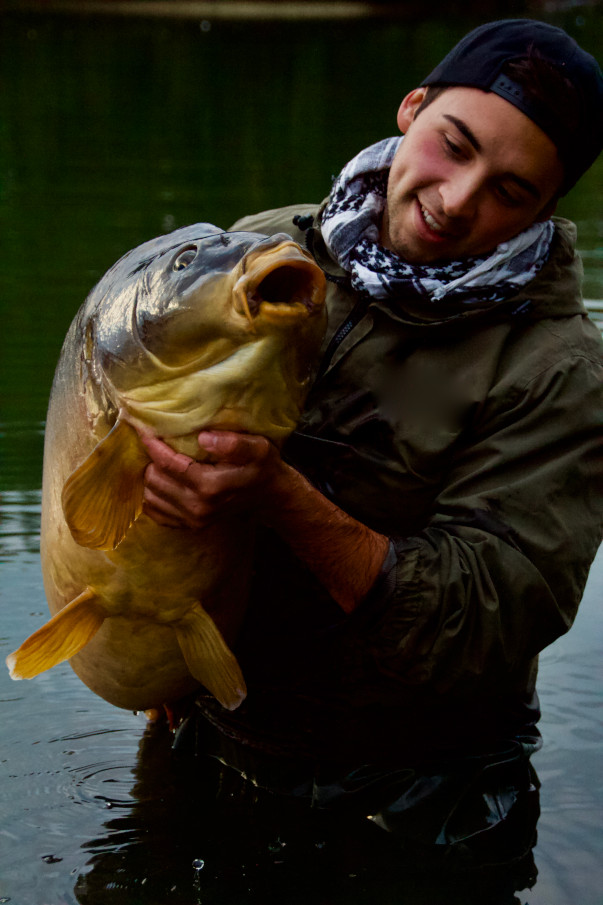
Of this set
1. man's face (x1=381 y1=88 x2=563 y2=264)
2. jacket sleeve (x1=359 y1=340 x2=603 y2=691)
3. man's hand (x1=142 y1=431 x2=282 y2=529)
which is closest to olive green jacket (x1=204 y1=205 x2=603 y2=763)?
jacket sleeve (x1=359 y1=340 x2=603 y2=691)

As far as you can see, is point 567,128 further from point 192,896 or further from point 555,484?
point 192,896

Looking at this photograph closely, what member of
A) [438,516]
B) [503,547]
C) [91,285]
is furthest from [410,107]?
[91,285]

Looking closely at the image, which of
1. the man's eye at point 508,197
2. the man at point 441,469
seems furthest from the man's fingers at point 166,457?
the man's eye at point 508,197

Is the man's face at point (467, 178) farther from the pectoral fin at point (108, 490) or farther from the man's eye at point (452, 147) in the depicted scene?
the pectoral fin at point (108, 490)

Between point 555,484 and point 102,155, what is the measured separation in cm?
1189

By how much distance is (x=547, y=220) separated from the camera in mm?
2951

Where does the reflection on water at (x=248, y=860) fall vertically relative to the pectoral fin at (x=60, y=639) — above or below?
below

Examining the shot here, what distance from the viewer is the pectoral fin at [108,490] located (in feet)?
7.16

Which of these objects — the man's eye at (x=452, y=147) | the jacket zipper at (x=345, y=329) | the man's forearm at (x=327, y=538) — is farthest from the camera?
the jacket zipper at (x=345, y=329)

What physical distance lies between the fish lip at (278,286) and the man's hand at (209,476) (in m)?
0.23

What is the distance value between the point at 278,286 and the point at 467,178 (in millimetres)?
934

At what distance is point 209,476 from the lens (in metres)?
2.13

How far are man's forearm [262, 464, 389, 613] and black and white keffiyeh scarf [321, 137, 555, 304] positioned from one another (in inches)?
24.4

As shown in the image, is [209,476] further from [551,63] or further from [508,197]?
[551,63]
